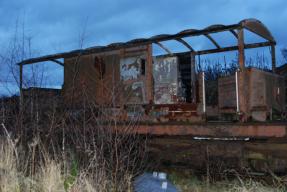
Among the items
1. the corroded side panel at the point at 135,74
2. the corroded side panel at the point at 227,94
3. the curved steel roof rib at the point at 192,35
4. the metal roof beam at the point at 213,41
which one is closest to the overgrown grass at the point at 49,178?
the curved steel roof rib at the point at 192,35

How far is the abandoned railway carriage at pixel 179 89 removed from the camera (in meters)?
7.76

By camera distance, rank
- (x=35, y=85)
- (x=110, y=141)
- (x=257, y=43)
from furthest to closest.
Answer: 1. (x=257, y=43)
2. (x=35, y=85)
3. (x=110, y=141)

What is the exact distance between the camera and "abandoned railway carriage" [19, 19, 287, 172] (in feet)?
25.5

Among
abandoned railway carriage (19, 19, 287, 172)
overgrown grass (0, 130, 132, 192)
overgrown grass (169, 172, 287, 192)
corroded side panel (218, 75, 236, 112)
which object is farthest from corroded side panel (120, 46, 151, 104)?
overgrown grass (0, 130, 132, 192)

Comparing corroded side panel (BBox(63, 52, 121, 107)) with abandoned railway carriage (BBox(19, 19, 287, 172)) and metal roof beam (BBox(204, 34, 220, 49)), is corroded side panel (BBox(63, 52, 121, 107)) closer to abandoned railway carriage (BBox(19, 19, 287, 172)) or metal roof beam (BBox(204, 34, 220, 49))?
abandoned railway carriage (BBox(19, 19, 287, 172))

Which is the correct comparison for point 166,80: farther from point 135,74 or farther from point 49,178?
point 49,178

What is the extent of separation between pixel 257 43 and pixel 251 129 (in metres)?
4.02

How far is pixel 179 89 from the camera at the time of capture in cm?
1133

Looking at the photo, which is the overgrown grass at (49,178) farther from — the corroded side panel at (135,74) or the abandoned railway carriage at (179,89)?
the corroded side panel at (135,74)

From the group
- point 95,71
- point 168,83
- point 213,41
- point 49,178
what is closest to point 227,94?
point 213,41

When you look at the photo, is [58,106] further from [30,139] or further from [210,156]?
[210,156]

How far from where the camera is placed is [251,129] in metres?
7.18

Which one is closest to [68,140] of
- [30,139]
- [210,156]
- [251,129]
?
[30,139]

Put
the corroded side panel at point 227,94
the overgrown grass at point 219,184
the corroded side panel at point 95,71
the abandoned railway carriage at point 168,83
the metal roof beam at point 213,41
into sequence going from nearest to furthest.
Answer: the overgrown grass at point 219,184
the abandoned railway carriage at point 168,83
the corroded side panel at point 227,94
the metal roof beam at point 213,41
the corroded side panel at point 95,71
